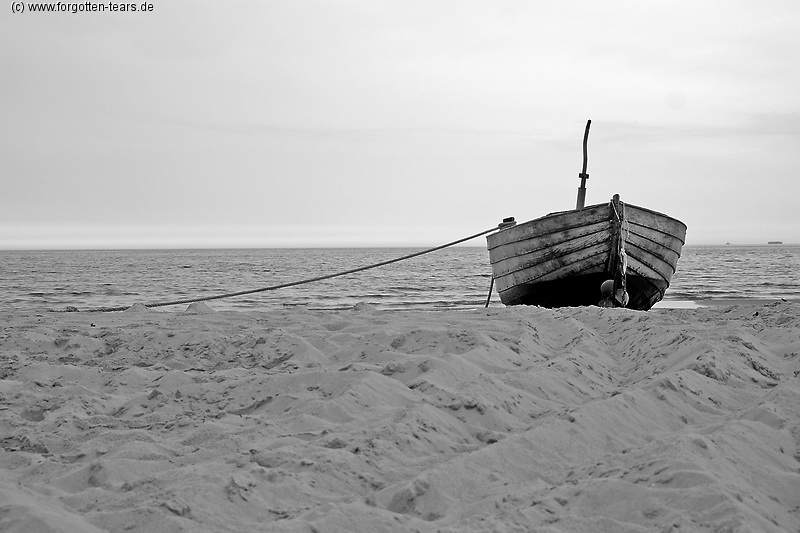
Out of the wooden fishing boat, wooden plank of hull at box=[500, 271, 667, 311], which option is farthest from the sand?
wooden plank of hull at box=[500, 271, 667, 311]

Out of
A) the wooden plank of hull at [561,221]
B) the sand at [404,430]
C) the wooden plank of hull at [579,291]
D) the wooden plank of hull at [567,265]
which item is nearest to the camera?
the sand at [404,430]

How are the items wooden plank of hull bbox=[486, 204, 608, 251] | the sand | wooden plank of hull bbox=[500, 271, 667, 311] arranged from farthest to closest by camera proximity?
1. wooden plank of hull bbox=[500, 271, 667, 311]
2. wooden plank of hull bbox=[486, 204, 608, 251]
3. the sand

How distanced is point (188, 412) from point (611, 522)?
6.16 ft

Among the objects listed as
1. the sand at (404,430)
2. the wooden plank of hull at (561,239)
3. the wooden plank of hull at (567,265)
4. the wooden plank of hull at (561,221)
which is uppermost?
the wooden plank of hull at (561,221)

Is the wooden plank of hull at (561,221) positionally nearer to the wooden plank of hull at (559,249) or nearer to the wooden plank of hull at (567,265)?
the wooden plank of hull at (559,249)

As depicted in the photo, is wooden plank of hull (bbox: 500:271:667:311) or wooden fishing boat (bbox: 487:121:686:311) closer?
wooden fishing boat (bbox: 487:121:686:311)

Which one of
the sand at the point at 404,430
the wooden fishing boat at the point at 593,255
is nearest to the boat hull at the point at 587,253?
the wooden fishing boat at the point at 593,255

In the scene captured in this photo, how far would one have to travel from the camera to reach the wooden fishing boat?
7879 mm

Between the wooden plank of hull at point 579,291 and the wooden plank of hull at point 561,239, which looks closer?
the wooden plank of hull at point 561,239

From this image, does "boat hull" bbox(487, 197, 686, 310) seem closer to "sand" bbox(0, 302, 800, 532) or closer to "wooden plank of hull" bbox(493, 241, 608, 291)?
"wooden plank of hull" bbox(493, 241, 608, 291)

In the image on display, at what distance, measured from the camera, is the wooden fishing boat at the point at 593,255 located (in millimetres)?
7879

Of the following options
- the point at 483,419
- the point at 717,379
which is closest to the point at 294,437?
the point at 483,419

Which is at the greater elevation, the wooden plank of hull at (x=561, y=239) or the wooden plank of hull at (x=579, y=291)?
the wooden plank of hull at (x=561, y=239)

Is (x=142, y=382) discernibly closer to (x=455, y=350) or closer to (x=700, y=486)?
(x=455, y=350)
